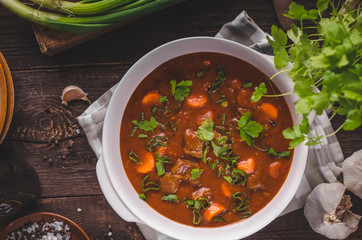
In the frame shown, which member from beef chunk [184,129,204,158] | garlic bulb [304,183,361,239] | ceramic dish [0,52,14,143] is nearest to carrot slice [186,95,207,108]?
beef chunk [184,129,204,158]

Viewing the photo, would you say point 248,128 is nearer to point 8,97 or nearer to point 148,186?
point 148,186

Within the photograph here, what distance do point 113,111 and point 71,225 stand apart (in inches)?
39.6

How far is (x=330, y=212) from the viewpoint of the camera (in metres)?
2.75

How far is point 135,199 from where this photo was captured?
2674mm

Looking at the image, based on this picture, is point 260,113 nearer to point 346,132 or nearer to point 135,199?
point 346,132

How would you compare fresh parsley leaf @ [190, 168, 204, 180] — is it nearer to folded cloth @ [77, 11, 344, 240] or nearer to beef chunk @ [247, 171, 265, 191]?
beef chunk @ [247, 171, 265, 191]

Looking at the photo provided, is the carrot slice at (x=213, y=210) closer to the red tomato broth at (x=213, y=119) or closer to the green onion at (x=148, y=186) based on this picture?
the red tomato broth at (x=213, y=119)

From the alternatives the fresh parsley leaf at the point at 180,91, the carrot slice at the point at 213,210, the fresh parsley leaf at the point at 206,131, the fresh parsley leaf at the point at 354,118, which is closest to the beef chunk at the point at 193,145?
the fresh parsley leaf at the point at 206,131

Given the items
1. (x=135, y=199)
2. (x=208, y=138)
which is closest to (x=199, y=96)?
(x=208, y=138)

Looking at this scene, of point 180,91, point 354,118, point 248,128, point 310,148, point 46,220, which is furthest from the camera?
point 46,220

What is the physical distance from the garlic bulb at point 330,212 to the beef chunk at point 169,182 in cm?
99

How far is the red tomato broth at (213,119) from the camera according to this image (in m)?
2.60

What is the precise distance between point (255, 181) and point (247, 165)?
12 centimetres

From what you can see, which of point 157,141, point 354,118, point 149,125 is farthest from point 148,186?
point 354,118
